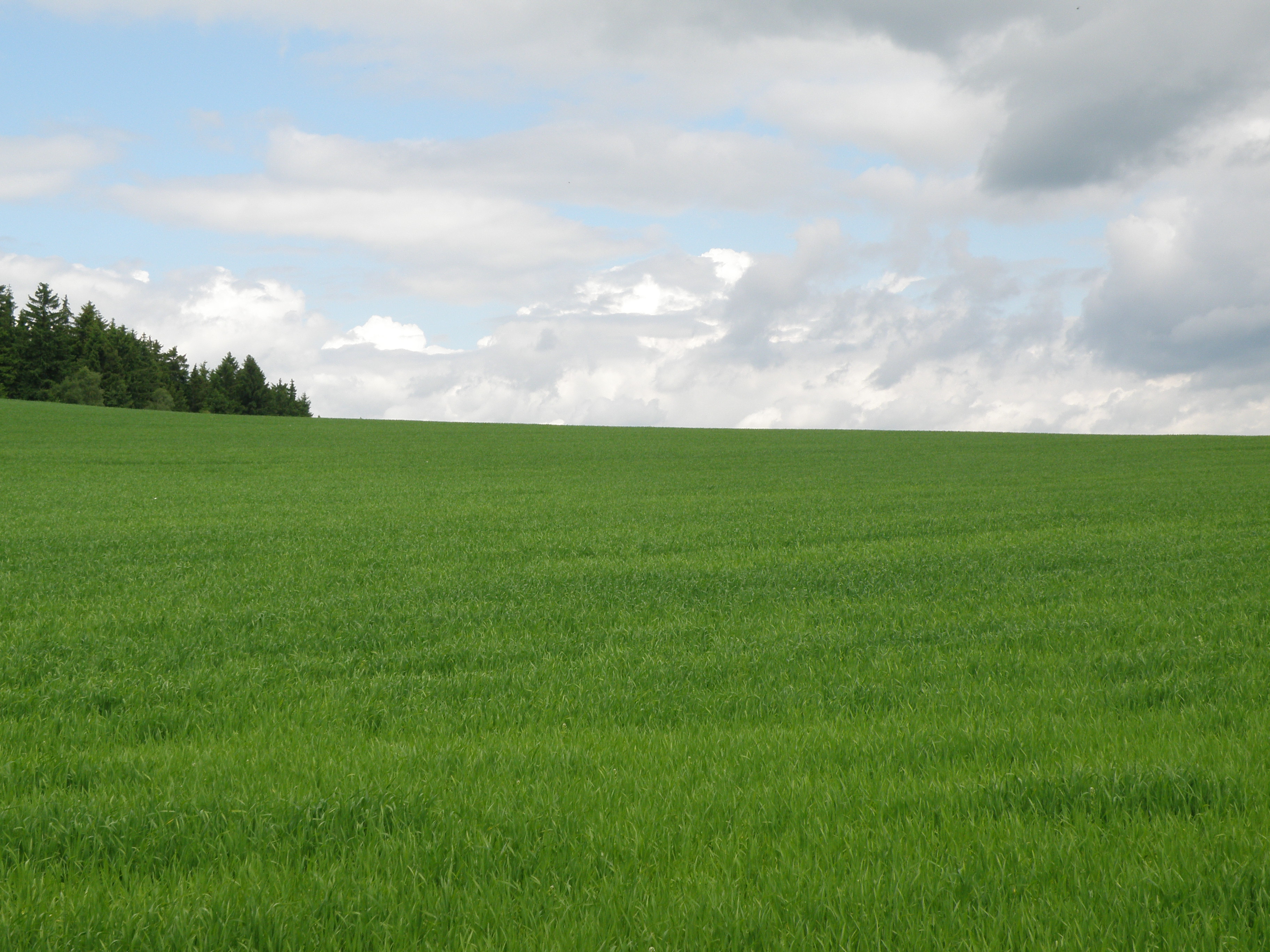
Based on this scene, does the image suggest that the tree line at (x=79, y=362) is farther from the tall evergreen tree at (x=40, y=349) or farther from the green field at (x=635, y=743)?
the green field at (x=635, y=743)

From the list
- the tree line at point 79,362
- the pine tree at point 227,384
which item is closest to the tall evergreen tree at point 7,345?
the tree line at point 79,362

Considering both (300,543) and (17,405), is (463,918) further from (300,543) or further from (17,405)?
(17,405)

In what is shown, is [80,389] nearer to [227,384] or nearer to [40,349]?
[40,349]

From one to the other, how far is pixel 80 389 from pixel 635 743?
387 ft

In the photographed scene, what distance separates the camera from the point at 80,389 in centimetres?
10181

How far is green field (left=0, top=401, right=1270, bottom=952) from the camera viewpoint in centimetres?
404

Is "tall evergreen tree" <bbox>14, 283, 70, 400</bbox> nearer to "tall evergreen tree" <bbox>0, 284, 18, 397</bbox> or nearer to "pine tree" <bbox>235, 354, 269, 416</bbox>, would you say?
"tall evergreen tree" <bbox>0, 284, 18, 397</bbox>

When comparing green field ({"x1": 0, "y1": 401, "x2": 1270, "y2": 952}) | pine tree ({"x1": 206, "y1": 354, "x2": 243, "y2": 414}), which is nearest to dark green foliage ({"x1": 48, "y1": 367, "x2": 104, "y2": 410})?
pine tree ({"x1": 206, "y1": 354, "x2": 243, "y2": 414})

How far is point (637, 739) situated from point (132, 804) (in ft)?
11.5

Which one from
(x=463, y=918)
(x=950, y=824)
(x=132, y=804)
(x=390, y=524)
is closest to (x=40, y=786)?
(x=132, y=804)

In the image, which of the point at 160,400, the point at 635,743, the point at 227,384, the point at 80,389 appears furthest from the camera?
the point at 227,384

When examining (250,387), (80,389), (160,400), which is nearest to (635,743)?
(80,389)

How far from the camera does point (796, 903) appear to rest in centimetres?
405

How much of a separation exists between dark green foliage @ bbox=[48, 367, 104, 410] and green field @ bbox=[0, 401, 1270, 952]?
3925 inches
